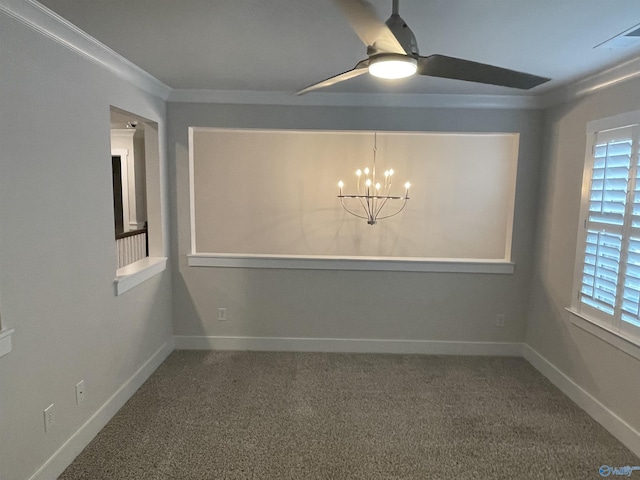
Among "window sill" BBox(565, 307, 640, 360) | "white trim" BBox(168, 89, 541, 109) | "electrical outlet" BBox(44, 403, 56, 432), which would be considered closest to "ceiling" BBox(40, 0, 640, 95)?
"white trim" BBox(168, 89, 541, 109)

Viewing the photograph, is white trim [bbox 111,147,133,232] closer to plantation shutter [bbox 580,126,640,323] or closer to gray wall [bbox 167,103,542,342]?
gray wall [bbox 167,103,542,342]

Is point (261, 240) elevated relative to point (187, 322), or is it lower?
elevated

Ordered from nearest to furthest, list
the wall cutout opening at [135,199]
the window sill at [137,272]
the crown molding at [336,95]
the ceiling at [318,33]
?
the ceiling at [318,33]
the crown molding at [336,95]
the window sill at [137,272]
the wall cutout opening at [135,199]

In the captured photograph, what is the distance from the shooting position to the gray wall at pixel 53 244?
185 centimetres

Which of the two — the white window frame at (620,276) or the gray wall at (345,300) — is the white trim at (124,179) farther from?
the white window frame at (620,276)

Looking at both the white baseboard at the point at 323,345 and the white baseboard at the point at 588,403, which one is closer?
the white baseboard at the point at 588,403

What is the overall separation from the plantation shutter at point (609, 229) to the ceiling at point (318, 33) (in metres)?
0.58

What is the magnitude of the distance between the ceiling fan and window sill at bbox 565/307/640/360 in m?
1.81

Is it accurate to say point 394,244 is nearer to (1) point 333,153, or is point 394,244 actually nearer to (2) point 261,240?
(1) point 333,153

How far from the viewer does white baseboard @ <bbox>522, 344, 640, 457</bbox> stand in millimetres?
2531

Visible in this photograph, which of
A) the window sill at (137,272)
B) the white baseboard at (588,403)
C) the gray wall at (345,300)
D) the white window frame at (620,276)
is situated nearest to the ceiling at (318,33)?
the white window frame at (620,276)

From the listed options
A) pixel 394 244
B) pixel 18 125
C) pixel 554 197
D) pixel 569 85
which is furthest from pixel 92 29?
pixel 394 244

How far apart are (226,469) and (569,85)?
12.0 feet

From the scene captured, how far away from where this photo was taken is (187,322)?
13.1 ft
